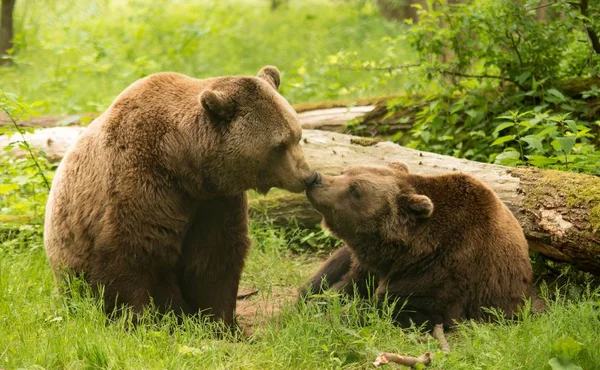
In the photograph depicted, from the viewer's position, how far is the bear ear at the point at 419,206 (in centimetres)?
580

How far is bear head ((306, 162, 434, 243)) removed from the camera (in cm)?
600

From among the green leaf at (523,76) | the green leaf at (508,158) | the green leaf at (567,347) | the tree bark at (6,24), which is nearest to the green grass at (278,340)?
the green leaf at (567,347)

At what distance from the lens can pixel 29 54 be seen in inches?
578

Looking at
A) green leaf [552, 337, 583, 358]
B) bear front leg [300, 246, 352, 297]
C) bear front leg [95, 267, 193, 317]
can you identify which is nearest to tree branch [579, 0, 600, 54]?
bear front leg [300, 246, 352, 297]

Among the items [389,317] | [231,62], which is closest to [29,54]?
[231,62]

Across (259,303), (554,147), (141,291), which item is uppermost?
(554,147)

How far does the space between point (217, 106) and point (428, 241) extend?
194 centimetres

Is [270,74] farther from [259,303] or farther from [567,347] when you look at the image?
[567,347]

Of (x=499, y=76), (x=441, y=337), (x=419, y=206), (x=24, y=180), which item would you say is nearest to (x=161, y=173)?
(x=419, y=206)

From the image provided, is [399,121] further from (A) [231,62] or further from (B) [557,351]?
(A) [231,62]

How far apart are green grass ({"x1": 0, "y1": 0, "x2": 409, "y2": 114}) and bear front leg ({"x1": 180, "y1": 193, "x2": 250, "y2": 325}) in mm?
3250

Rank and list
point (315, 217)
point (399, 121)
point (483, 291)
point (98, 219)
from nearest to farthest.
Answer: point (98, 219) < point (483, 291) < point (315, 217) < point (399, 121)

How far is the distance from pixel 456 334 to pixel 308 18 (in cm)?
1506

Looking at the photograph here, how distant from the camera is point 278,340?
4977 millimetres
